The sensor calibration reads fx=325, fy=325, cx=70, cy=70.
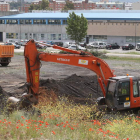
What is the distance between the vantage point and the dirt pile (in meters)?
18.0

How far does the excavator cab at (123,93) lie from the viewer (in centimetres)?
1408

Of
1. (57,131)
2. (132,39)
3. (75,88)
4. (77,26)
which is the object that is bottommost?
(75,88)

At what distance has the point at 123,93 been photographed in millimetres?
14172

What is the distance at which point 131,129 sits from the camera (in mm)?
10469

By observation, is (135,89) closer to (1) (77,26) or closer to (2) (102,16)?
(1) (77,26)

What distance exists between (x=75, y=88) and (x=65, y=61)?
4939 mm

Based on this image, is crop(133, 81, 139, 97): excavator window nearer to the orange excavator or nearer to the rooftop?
the orange excavator

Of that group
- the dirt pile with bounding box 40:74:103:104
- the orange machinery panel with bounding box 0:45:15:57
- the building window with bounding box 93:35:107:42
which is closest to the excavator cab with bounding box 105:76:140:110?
the dirt pile with bounding box 40:74:103:104

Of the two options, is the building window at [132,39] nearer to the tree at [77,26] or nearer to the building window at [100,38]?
the building window at [100,38]

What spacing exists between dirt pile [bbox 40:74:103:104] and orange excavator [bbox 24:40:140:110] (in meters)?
2.40

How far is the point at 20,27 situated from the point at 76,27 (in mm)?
32660

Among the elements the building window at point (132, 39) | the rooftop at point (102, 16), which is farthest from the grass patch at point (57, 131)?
the rooftop at point (102, 16)

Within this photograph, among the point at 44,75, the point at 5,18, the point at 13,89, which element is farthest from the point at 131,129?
the point at 5,18

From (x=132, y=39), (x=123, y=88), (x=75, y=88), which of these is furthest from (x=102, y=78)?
(x=132, y=39)
